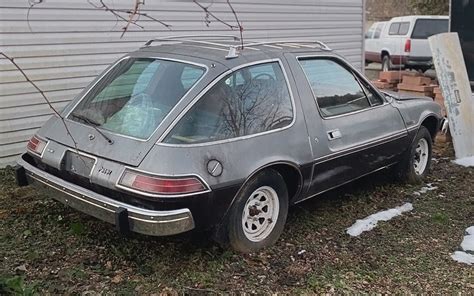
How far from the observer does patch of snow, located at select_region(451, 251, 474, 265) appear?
4156mm

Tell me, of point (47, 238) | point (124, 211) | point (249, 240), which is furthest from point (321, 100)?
point (47, 238)

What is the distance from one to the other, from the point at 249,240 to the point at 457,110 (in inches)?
178

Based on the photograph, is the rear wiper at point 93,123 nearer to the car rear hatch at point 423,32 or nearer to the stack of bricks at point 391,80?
the stack of bricks at point 391,80

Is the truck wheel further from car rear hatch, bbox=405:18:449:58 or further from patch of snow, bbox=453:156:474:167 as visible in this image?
patch of snow, bbox=453:156:474:167

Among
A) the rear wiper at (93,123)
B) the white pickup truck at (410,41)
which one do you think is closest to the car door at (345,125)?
the rear wiper at (93,123)

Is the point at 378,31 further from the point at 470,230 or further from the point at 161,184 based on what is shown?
the point at 161,184

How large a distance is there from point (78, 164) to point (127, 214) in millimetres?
608

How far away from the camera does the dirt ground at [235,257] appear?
3.62 metres

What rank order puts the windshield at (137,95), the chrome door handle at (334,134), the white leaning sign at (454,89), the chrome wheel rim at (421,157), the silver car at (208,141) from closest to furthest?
the silver car at (208,141)
the windshield at (137,95)
the chrome door handle at (334,134)
the chrome wheel rim at (421,157)
the white leaning sign at (454,89)

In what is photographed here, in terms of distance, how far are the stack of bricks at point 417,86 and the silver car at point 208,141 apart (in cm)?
468

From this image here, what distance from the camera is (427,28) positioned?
18.4m

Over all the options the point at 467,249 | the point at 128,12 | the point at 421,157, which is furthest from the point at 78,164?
the point at 421,157

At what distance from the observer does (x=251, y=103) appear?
13.4ft

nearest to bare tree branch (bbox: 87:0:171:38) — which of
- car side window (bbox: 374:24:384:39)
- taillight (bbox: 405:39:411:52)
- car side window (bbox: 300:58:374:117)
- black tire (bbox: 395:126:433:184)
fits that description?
car side window (bbox: 300:58:374:117)
